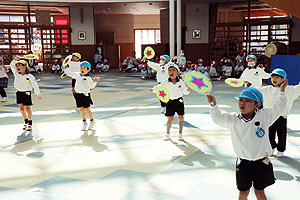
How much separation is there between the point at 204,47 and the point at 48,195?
60.4 ft

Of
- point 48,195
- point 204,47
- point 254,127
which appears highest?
point 204,47

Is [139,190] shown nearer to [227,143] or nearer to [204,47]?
[227,143]

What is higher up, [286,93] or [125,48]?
[125,48]

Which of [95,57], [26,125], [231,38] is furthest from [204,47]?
[26,125]

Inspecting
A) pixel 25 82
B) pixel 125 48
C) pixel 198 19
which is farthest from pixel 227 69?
pixel 125 48

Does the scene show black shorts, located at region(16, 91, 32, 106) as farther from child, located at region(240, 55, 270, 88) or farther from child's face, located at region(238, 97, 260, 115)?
child's face, located at region(238, 97, 260, 115)

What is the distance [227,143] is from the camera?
246 inches

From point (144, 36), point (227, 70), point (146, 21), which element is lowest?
point (227, 70)

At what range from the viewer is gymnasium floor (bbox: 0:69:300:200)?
166 inches

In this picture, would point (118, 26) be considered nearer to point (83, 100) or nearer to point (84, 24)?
point (84, 24)

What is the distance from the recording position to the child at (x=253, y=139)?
3.20 m

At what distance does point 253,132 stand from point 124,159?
271 cm

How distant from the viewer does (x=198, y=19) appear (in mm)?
21172

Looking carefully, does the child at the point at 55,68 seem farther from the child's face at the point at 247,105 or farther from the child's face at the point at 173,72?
the child's face at the point at 247,105
